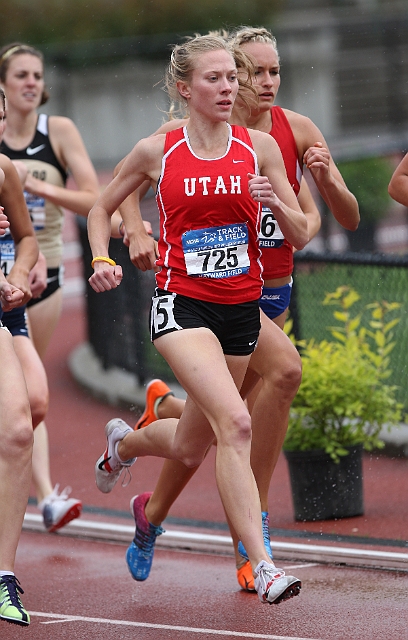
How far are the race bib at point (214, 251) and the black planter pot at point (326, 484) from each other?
210 centimetres

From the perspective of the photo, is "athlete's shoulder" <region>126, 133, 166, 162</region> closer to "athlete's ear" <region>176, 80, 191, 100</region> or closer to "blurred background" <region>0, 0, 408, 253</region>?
"athlete's ear" <region>176, 80, 191, 100</region>

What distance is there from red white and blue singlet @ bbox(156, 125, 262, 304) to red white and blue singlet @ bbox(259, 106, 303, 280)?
0.61 m

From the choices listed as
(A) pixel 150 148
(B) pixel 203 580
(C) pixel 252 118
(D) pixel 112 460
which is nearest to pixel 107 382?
(D) pixel 112 460

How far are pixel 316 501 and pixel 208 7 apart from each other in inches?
905

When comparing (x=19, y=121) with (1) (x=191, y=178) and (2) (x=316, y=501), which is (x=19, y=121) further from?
(2) (x=316, y=501)

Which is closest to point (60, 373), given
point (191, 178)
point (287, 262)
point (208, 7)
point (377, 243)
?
point (377, 243)

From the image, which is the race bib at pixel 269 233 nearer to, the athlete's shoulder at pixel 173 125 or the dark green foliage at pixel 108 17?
the athlete's shoulder at pixel 173 125

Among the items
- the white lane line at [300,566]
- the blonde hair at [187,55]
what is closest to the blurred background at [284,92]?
the blonde hair at [187,55]

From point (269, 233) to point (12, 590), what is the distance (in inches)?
78.4

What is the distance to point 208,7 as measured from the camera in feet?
91.0

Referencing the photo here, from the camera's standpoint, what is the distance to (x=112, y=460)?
5625 mm

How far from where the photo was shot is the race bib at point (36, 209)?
666 cm

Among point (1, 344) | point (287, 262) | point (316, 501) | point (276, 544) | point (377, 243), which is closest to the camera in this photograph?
point (1, 344)

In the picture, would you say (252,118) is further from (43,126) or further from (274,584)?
Result: (274,584)
